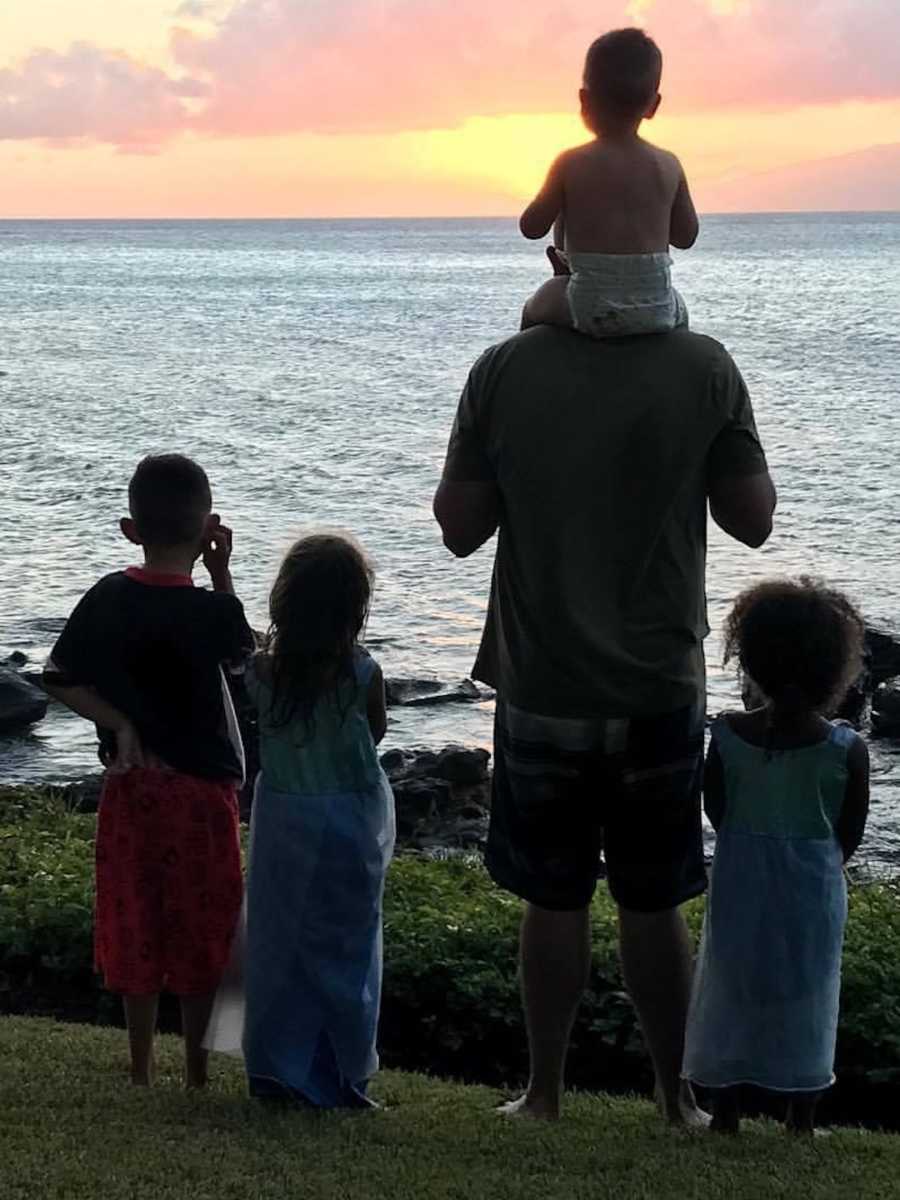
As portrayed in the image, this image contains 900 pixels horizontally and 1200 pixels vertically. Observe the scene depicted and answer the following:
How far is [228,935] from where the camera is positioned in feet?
16.8

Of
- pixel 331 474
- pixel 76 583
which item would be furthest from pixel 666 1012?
pixel 331 474

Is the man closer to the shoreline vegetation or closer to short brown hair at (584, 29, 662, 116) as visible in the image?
short brown hair at (584, 29, 662, 116)

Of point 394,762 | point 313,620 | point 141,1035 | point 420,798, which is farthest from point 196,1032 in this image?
point 394,762

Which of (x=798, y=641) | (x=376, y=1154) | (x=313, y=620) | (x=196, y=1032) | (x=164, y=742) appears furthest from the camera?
(x=196, y=1032)

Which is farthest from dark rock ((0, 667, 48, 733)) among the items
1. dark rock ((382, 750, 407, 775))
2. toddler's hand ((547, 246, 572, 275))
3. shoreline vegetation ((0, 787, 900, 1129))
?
toddler's hand ((547, 246, 572, 275))

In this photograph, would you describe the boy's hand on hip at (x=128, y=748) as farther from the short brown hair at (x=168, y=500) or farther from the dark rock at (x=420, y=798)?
the dark rock at (x=420, y=798)

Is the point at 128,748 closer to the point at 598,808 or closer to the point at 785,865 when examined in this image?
the point at 598,808

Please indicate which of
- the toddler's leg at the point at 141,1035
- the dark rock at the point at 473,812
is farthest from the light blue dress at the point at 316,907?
the dark rock at the point at 473,812

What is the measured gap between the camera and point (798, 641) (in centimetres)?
466

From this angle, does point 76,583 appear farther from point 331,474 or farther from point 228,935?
point 228,935

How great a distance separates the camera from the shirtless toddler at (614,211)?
4504mm

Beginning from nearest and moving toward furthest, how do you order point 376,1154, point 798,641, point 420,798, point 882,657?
point 376,1154 → point 798,641 → point 420,798 → point 882,657

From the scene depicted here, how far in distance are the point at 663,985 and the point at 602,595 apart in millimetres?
1071

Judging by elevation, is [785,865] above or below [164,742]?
below
